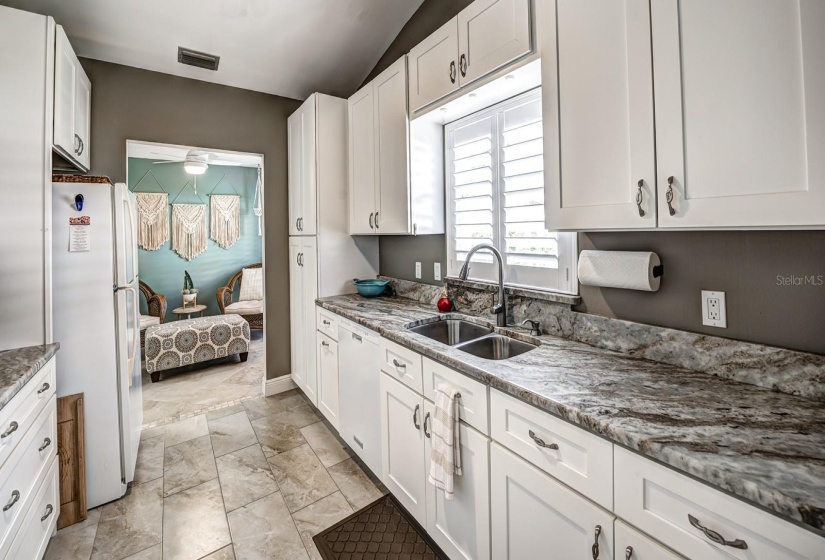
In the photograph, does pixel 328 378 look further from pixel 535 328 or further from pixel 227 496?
pixel 535 328

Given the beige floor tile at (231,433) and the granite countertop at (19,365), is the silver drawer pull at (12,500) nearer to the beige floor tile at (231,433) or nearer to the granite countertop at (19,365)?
the granite countertop at (19,365)

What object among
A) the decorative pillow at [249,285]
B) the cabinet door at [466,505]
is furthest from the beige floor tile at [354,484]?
the decorative pillow at [249,285]

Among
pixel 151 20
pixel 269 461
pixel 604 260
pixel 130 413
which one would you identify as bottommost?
pixel 269 461

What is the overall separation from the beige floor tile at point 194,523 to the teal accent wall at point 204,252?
405 cm

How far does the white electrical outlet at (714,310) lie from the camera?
127cm

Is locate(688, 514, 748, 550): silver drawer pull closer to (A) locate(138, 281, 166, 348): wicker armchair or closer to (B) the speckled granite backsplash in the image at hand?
(B) the speckled granite backsplash

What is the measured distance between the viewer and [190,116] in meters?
3.06

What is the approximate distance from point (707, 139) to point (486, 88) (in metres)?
1.10

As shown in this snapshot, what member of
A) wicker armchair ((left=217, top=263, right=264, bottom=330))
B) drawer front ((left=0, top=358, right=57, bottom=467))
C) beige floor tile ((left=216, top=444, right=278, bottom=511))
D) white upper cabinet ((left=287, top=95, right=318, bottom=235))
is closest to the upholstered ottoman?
wicker armchair ((left=217, top=263, right=264, bottom=330))

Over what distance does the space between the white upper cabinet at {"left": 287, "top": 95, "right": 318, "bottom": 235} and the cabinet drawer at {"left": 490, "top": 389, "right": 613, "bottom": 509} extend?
2.24 m

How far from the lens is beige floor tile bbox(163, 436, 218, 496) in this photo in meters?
2.28

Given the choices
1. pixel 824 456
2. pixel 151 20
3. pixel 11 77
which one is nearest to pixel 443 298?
pixel 824 456

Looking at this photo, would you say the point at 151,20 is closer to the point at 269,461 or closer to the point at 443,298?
the point at 443,298

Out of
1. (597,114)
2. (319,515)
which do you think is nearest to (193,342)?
(319,515)
